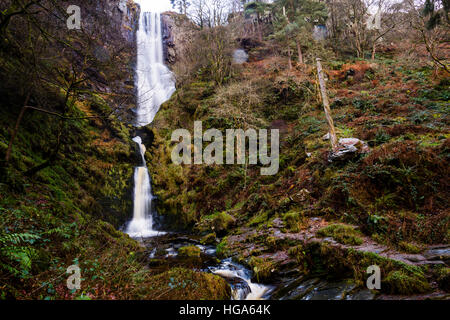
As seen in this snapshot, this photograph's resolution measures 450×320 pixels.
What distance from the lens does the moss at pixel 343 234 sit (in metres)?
5.25

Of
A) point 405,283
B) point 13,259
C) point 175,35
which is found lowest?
point 405,283

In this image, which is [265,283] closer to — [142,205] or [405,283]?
[405,283]

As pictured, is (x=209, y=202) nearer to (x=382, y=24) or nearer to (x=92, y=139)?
(x=92, y=139)

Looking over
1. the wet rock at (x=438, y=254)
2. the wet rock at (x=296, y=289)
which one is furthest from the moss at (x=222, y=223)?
the wet rock at (x=438, y=254)

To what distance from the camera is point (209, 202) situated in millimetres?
14117

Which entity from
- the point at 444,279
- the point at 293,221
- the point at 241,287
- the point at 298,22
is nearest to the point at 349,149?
the point at 293,221

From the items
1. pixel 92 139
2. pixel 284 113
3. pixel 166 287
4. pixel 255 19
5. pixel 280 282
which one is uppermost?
pixel 255 19

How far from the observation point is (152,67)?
29062 millimetres

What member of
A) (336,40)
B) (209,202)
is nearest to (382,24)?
(336,40)

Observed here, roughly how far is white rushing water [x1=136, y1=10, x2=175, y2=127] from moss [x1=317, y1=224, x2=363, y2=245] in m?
19.7

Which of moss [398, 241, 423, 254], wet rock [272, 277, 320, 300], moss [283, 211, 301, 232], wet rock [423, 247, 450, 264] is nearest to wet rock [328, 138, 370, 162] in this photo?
moss [283, 211, 301, 232]

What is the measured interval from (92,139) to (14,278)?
13903 mm

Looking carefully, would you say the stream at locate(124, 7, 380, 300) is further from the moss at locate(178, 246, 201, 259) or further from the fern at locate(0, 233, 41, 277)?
Answer: the fern at locate(0, 233, 41, 277)

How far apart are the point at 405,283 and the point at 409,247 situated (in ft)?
4.27
